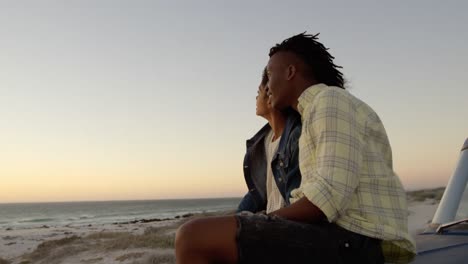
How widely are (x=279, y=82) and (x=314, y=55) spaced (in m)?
0.21

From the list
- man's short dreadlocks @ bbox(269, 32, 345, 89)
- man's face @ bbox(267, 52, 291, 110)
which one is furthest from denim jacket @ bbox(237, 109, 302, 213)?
man's short dreadlocks @ bbox(269, 32, 345, 89)

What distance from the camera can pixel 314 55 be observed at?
2.26m

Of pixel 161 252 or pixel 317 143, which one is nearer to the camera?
pixel 317 143

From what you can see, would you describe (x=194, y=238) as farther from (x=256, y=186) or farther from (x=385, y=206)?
(x=256, y=186)

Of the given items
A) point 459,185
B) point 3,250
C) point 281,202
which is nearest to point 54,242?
point 3,250

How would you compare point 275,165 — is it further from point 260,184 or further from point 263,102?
point 263,102

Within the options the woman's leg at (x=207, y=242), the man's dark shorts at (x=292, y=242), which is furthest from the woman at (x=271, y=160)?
the woman's leg at (x=207, y=242)

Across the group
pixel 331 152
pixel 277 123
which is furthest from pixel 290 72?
pixel 331 152

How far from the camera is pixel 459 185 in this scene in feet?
14.4

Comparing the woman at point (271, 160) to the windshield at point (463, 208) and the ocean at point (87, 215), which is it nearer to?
the windshield at point (463, 208)

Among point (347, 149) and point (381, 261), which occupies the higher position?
point (347, 149)

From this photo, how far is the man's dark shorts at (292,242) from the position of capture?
1.68m

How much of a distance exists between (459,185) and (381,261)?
2840 mm

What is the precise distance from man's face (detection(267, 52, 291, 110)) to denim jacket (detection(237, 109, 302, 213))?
0.11 metres
